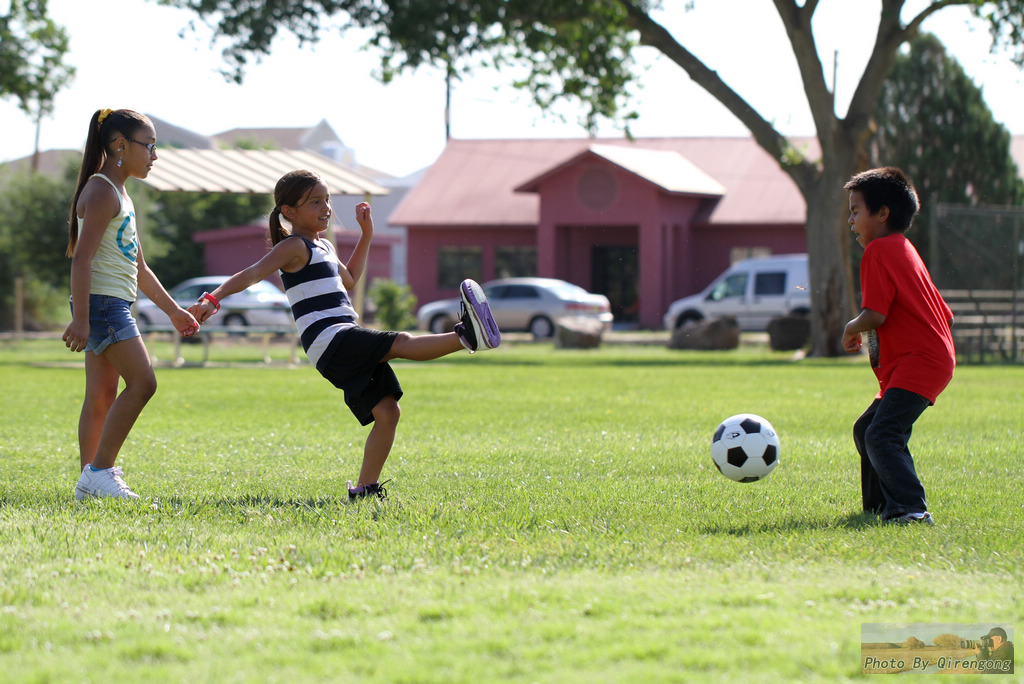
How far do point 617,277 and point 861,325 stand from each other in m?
33.4

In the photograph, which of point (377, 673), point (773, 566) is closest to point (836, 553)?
point (773, 566)

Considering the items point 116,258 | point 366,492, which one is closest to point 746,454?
point 366,492

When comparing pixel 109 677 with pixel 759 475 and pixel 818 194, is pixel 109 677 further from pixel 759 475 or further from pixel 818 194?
pixel 818 194

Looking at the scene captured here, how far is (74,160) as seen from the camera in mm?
41594

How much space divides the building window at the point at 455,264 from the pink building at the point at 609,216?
0.03 m

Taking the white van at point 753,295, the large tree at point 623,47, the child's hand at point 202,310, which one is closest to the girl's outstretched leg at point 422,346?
the child's hand at point 202,310

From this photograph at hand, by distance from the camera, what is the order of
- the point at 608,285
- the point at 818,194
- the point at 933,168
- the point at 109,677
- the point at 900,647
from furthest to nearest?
1. the point at 608,285
2. the point at 933,168
3. the point at 818,194
4. the point at 900,647
5. the point at 109,677

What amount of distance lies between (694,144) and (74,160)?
2199 centimetres

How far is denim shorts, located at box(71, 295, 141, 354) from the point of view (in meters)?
5.94

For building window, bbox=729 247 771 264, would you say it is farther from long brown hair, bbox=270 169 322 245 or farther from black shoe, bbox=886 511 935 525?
black shoe, bbox=886 511 935 525

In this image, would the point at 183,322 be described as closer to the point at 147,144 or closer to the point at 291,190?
the point at 291,190

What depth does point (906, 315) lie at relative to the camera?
5.43m

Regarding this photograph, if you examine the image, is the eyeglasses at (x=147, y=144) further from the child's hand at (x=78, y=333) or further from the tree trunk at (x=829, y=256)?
the tree trunk at (x=829, y=256)

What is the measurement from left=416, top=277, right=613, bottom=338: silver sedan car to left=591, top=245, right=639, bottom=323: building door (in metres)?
6.14
